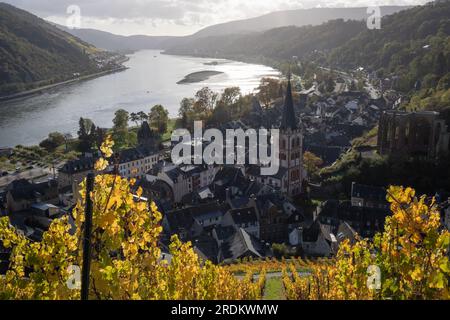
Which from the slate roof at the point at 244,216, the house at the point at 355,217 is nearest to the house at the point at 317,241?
the house at the point at 355,217

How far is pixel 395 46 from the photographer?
89.1m

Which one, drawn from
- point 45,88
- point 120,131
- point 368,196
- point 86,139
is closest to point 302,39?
point 45,88

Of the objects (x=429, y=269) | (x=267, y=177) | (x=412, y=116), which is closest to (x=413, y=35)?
(x=412, y=116)

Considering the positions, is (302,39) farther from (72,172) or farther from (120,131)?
(72,172)

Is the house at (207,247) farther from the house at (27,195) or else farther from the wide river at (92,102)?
the wide river at (92,102)

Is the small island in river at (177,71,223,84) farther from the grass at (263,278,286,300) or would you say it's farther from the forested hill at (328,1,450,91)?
the grass at (263,278,286,300)

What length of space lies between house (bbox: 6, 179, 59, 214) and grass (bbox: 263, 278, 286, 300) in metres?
20.4

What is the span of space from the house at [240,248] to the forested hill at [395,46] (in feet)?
123

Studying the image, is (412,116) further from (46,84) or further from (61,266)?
(46,84)

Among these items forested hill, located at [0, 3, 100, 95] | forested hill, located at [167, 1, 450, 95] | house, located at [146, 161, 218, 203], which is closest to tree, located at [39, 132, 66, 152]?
house, located at [146, 161, 218, 203]

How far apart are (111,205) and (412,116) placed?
31.1m

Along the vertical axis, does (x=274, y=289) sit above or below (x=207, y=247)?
above

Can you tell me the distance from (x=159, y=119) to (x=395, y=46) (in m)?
52.7
